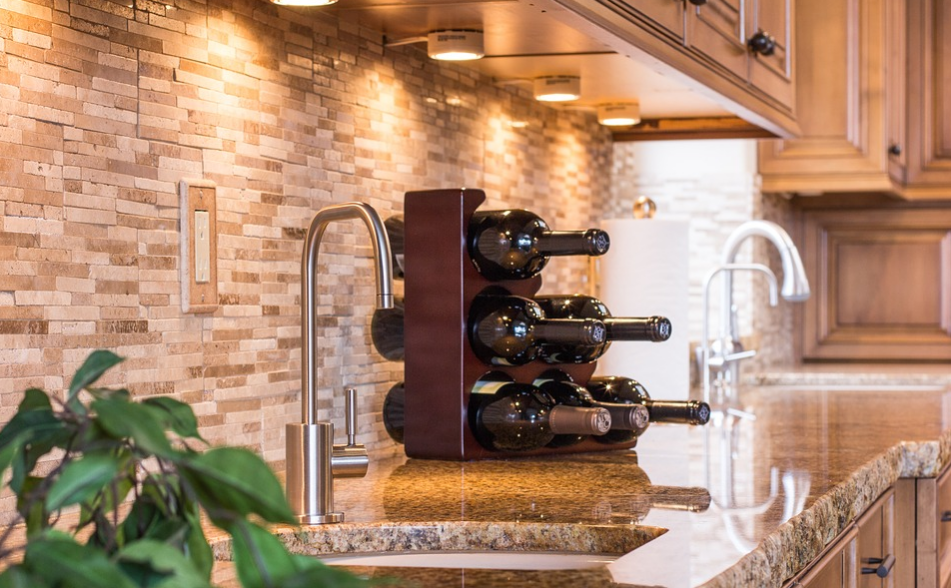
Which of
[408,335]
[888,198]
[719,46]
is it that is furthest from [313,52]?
[888,198]

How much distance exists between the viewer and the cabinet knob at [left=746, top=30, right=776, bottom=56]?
1.98 meters

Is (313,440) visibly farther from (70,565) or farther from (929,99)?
(929,99)

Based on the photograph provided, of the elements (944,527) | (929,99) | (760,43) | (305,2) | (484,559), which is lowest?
(944,527)

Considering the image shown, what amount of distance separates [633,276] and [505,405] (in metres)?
0.71

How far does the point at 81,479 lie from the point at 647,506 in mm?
807

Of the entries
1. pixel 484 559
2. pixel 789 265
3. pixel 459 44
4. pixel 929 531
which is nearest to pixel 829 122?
pixel 789 265

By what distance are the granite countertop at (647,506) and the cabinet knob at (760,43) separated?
2.13 feet

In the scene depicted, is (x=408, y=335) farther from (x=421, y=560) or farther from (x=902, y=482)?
(x=902, y=482)

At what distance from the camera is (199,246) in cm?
124

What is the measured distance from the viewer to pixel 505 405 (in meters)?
1.44

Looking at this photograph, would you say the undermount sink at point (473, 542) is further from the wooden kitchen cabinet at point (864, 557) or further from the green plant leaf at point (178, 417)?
the green plant leaf at point (178, 417)

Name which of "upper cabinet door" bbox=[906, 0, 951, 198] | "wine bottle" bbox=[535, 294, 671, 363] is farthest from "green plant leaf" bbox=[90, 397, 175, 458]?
"upper cabinet door" bbox=[906, 0, 951, 198]

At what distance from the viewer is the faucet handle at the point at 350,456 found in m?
1.20

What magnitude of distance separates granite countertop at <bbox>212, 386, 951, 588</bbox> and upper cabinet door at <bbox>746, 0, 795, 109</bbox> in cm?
65
